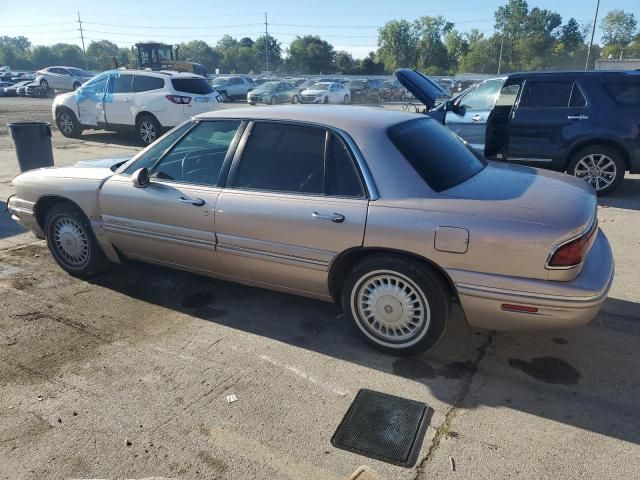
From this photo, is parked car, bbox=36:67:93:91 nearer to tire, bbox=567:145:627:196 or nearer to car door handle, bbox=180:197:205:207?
tire, bbox=567:145:627:196

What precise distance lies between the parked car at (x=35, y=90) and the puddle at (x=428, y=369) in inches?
1390

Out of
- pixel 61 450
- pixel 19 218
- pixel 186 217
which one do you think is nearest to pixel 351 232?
Answer: pixel 186 217

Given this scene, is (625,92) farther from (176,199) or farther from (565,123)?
(176,199)

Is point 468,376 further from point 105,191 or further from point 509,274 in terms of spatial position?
point 105,191

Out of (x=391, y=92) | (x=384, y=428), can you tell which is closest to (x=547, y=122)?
(x=384, y=428)

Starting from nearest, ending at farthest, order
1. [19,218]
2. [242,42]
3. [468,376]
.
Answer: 1. [468,376]
2. [19,218]
3. [242,42]

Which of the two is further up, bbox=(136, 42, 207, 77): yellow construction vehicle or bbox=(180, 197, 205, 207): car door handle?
bbox=(136, 42, 207, 77): yellow construction vehicle

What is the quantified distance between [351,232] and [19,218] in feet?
11.4

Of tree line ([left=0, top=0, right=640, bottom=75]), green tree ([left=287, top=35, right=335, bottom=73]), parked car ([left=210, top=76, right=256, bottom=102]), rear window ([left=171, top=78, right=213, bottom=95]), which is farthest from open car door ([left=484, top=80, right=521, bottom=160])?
green tree ([left=287, top=35, right=335, bottom=73])

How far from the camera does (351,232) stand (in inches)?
129

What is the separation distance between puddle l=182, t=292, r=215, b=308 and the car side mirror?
1.01m

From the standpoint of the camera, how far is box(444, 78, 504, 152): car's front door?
8.11 metres

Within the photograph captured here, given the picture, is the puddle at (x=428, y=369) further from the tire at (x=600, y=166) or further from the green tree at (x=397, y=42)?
the green tree at (x=397, y=42)

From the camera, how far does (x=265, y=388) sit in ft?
10.2
